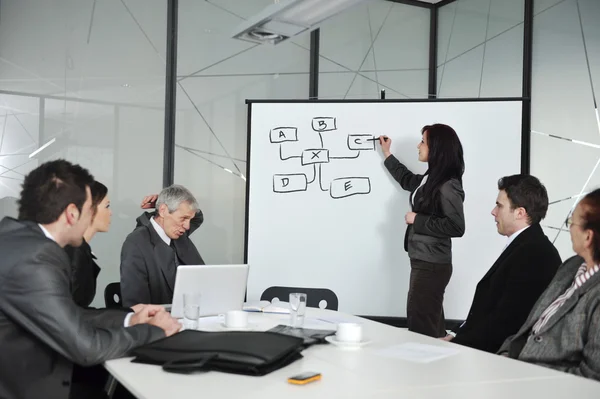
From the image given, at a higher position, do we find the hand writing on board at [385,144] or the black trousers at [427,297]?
the hand writing on board at [385,144]

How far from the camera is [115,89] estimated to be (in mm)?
4684

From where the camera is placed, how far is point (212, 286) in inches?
102

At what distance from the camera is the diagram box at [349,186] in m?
4.67

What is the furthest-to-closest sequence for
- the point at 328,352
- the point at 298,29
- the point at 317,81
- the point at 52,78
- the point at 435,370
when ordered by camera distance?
the point at 317,81, the point at 52,78, the point at 298,29, the point at 328,352, the point at 435,370

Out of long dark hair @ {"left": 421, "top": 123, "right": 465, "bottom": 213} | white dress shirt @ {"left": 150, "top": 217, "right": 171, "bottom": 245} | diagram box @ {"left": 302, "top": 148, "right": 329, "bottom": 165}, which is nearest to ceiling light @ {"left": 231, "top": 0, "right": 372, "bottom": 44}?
white dress shirt @ {"left": 150, "top": 217, "right": 171, "bottom": 245}

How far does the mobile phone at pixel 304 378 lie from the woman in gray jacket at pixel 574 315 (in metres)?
0.84

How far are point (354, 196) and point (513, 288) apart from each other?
2.17 metres

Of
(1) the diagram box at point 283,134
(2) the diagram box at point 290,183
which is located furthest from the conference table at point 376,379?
(1) the diagram box at point 283,134

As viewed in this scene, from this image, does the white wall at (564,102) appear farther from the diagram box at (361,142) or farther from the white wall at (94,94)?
the white wall at (94,94)

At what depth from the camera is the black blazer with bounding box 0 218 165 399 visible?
70.6 inches

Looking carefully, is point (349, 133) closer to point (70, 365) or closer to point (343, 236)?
point (343, 236)

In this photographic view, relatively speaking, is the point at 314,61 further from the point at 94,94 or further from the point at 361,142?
the point at 94,94

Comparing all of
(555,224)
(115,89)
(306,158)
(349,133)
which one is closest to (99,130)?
(115,89)

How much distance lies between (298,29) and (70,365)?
75.4 inches
